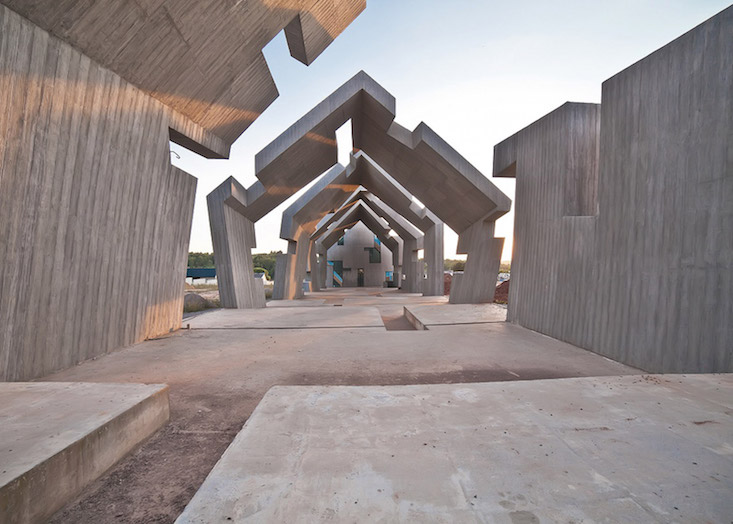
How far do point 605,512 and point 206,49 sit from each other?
8261 millimetres

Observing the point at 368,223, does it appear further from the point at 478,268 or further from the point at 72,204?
the point at 72,204

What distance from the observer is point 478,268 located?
13.8 metres

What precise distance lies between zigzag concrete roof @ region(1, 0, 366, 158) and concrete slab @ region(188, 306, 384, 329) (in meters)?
4.61

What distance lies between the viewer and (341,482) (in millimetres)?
1878

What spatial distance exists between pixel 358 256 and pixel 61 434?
3506 centimetres

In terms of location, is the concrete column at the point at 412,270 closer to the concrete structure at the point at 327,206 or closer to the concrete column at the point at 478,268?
the concrete structure at the point at 327,206

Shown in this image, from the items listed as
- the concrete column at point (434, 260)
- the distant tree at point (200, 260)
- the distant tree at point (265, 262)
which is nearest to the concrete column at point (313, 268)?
the concrete column at point (434, 260)

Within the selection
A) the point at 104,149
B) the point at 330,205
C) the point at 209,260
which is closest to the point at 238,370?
the point at 104,149

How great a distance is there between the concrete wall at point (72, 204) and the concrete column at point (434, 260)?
47.7 ft

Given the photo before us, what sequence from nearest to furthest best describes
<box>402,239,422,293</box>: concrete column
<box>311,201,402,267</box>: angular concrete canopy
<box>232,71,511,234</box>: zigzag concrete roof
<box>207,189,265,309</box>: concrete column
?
<box>232,71,511,234</box>: zigzag concrete roof, <box>207,189,265,309</box>: concrete column, <box>402,239,422,293</box>: concrete column, <box>311,201,402,267</box>: angular concrete canopy

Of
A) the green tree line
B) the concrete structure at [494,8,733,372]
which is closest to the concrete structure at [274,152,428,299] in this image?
the concrete structure at [494,8,733,372]

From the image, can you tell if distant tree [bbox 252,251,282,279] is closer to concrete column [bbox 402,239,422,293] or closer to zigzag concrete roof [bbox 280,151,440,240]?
concrete column [bbox 402,239,422,293]

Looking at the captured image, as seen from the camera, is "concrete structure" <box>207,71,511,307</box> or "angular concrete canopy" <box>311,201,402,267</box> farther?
"angular concrete canopy" <box>311,201,402,267</box>

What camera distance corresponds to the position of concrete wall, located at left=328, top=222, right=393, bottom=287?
3712 centimetres
